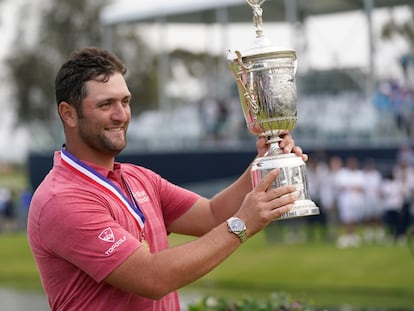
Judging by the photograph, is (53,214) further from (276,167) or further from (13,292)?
(13,292)

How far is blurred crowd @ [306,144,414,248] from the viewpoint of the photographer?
58.6 ft

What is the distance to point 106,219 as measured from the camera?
4.08m

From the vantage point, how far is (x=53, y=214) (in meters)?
4.10

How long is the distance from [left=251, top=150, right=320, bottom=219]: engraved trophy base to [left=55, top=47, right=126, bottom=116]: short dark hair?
0.71 m

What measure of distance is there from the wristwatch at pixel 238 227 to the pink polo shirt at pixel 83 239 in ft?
1.20

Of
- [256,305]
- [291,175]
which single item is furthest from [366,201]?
[291,175]

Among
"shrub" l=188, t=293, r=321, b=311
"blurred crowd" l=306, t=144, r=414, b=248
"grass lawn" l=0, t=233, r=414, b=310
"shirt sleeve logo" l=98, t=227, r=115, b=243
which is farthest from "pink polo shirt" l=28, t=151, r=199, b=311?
"blurred crowd" l=306, t=144, r=414, b=248

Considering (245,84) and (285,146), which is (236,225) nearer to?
(285,146)

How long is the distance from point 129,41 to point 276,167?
2143 inches

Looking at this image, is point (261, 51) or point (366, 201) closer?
point (261, 51)

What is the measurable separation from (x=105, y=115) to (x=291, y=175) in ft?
2.61

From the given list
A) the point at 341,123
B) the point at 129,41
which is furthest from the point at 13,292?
the point at 129,41

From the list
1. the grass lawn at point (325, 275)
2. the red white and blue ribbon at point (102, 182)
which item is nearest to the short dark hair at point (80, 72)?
the red white and blue ribbon at point (102, 182)

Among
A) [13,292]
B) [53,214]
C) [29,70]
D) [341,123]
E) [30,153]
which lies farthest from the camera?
[29,70]
